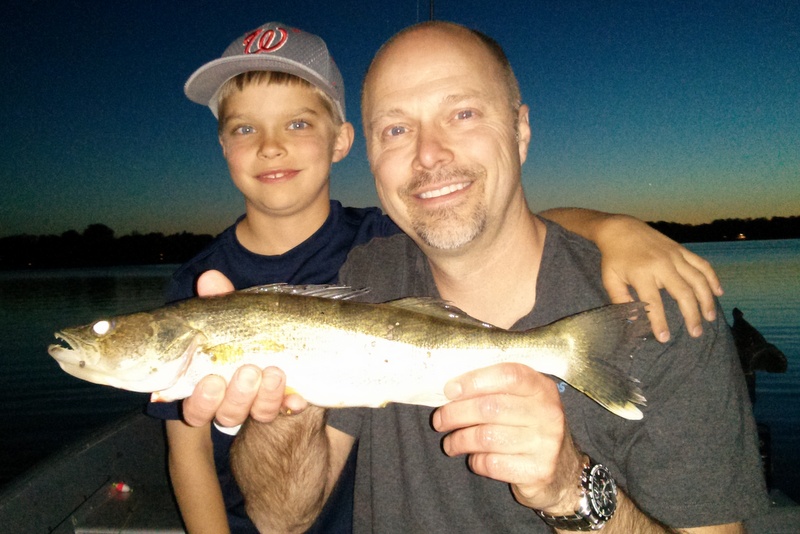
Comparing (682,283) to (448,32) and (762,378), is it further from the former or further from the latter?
(762,378)

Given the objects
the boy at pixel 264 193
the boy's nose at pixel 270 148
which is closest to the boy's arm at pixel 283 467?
the boy at pixel 264 193

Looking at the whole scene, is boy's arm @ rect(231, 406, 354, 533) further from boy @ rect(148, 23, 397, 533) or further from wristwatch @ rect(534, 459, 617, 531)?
wristwatch @ rect(534, 459, 617, 531)

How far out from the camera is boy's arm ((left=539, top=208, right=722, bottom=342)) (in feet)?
7.61

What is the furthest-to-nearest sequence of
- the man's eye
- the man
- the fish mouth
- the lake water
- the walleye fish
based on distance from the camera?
1. the lake water
2. the man's eye
3. the fish mouth
4. the walleye fish
5. the man

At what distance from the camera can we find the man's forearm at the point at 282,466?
9.66 feet

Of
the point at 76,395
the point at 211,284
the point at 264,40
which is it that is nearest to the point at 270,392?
the point at 211,284

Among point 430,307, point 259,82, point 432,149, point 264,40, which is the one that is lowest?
point 430,307

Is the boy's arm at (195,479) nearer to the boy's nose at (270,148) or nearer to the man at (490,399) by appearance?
the man at (490,399)

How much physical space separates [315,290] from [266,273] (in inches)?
36.7

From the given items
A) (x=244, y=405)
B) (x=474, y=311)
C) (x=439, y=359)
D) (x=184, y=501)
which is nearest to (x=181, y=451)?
(x=184, y=501)

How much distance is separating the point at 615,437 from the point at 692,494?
1.37 feet

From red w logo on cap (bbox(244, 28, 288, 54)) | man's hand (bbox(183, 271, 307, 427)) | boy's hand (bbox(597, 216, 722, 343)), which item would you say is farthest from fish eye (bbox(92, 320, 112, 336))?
boy's hand (bbox(597, 216, 722, 343))

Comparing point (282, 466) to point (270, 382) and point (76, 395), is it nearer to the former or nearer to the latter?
point (270, 382)

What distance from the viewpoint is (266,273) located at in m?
3.52
